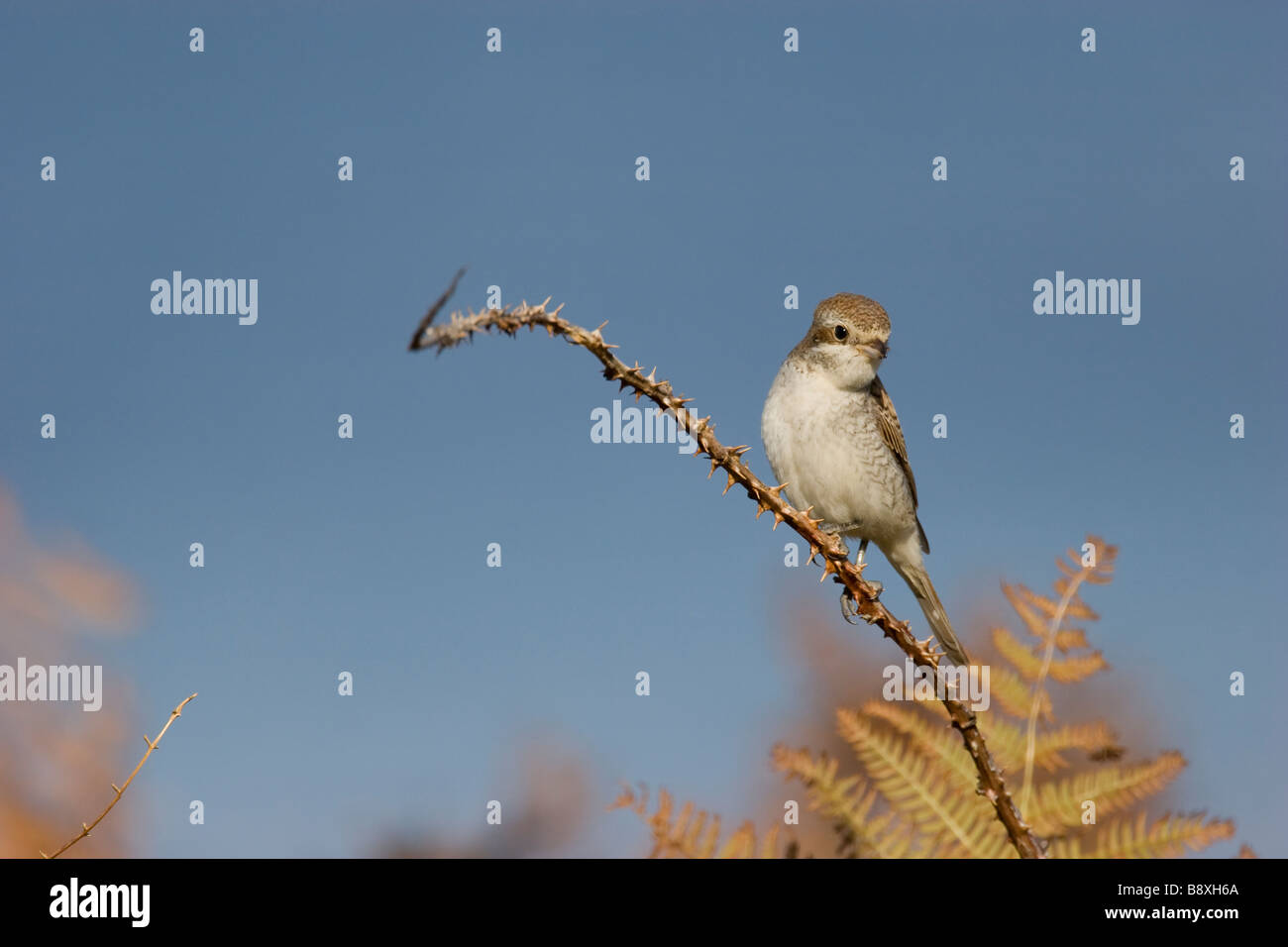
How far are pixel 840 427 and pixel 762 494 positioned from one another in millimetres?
3713

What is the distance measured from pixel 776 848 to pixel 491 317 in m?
1.30

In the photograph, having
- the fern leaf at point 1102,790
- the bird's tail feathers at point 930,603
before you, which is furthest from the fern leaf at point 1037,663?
the bird's tail feathers at point 930,603

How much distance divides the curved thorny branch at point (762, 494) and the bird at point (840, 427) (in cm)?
329

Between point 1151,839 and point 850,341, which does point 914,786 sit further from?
point 850,341

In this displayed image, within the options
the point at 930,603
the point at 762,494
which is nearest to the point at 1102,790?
the point at 762,494

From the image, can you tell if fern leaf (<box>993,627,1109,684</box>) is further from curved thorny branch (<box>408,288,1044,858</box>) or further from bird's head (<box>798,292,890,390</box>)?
bird's head (<box>798,292,890,390</box>)

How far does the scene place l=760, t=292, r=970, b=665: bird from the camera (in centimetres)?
638

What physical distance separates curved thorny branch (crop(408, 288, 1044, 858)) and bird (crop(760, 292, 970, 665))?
329 centimetres

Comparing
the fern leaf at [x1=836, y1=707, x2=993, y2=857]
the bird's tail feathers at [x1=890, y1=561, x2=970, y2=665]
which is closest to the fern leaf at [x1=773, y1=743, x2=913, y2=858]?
the fern leaf at [x1=836, y1=707, x2=993, y2=857]

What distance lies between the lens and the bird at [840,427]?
638 centimetres

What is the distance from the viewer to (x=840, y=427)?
6.45 meters

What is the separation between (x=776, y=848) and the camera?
2.40 meters
